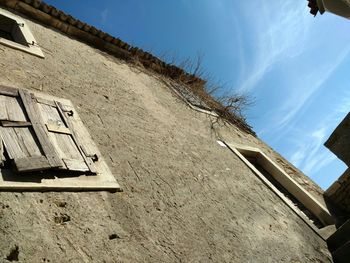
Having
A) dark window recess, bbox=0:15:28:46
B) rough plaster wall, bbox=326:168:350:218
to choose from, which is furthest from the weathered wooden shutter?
rough plaster wall, bbox=326:168:350:218

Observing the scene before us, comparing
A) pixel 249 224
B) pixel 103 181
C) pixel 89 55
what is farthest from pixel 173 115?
pixel 103 181

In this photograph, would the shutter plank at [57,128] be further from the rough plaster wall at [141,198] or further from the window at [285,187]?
the window at [285,187]

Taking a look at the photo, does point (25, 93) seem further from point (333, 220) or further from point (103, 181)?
point (333, 220)

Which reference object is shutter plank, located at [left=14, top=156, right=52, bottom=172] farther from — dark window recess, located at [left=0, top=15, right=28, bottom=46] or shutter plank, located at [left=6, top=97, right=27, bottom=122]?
dark window recess, located at [left=0, top=15, right=28, bottom=46]

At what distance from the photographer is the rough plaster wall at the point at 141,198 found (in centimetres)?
235

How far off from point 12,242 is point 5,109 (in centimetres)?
145

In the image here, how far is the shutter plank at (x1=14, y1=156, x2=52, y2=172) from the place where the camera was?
8.09ft

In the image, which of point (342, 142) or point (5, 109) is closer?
point (5, 109)

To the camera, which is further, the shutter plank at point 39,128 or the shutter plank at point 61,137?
the shutter plank at point 61,137

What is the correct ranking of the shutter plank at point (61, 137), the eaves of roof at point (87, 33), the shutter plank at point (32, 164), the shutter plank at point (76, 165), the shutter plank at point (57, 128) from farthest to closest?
the eaves of roof at point (87, 33), the shutter plank at point (57, 128), the shutter plank at point (61, 137), the shutter plank at point (76, 165), the shutter plank at point (32, 164)

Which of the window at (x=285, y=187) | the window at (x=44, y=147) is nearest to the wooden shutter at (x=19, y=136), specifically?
the window at (x=44, y=147)

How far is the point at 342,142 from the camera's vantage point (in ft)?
16.6

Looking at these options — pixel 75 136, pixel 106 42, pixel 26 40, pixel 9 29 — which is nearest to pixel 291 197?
pixel 75 136

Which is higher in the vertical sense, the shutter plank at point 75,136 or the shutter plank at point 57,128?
the shutter plank at point 75,136
